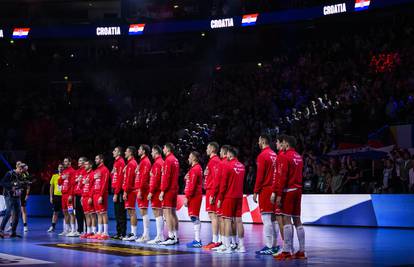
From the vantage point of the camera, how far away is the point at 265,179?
1566 centimetres

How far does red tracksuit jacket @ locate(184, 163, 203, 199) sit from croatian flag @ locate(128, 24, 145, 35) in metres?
27.8

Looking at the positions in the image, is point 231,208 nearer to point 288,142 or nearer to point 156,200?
point 288,142

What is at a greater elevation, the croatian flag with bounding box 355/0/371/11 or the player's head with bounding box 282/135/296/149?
the croatian flag with bounding box 355/0/371/11

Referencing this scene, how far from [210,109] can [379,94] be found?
11.0 m

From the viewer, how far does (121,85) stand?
Answer: 158ft

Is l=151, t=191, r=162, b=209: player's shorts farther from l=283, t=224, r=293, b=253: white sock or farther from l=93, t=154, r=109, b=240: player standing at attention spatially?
l=283, t=224, r=293, b=253: white sock

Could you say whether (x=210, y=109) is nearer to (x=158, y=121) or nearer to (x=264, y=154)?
(x=158, y=121)

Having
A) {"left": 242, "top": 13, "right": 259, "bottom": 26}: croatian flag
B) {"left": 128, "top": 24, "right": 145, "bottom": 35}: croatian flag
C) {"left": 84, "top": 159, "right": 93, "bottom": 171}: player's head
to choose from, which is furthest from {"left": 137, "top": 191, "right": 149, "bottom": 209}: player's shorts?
{"left": 128, "top": 24, "right": 145, "bottom": 35}: croatian flag

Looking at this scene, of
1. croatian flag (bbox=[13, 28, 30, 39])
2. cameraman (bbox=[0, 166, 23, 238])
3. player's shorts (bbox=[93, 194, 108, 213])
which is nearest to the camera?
player's shorts (bbox=[93, 194, 108, 213])

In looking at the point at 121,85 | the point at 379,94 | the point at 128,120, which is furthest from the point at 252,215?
the point at 121,85

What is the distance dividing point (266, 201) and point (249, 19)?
26.8 meters

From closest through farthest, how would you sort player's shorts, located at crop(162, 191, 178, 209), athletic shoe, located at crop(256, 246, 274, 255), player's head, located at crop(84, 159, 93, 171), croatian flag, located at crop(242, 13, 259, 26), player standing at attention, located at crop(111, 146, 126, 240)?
1. athletic shoe, located at crop(256, 246, 274, 255)
2. player's shorts, located at crop(162, 191, 178, 209)
3. player standing at attention, located at crop(111, 146, 126, 240)
4. player's head, located at crop(84, 159, 93, 171)
5. croatian flag, located at crop(242, 13, 259, 26)

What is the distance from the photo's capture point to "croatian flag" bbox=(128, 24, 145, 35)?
44562 mm

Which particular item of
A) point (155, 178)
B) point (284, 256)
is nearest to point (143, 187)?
point (155, 178)
